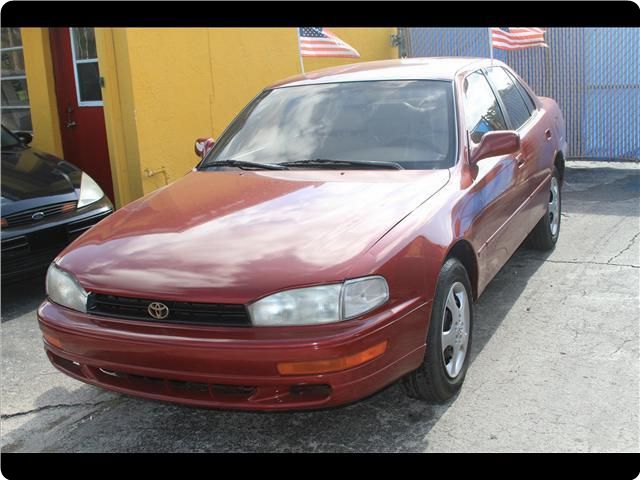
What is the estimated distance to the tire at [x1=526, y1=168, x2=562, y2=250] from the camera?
18.7ft

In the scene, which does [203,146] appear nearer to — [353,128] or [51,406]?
[353,128]

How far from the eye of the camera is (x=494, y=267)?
4.17 meters

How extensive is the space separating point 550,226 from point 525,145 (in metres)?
1.14

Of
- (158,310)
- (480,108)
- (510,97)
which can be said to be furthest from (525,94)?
(158,310)

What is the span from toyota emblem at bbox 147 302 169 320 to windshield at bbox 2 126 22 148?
4428mm

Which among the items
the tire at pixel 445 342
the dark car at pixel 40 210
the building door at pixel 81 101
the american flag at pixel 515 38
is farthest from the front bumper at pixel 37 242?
the american flag at pixel 515 38

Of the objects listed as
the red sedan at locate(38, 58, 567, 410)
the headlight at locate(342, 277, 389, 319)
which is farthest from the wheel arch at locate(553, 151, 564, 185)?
the headlight at locate(342, 277, 389, 319)

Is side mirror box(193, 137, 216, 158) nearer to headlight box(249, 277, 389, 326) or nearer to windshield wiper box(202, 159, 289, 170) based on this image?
windshield wiper box(202, 159, 289, 170)

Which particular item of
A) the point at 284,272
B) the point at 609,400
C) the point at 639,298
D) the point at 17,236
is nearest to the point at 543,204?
the point at 639,298

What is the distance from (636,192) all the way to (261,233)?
246 inches

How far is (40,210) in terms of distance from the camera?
5449 millimetres

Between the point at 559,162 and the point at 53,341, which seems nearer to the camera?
the point at 53,341

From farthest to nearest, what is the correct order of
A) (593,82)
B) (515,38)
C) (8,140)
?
(593,82) < (515,38) < (8,140)
